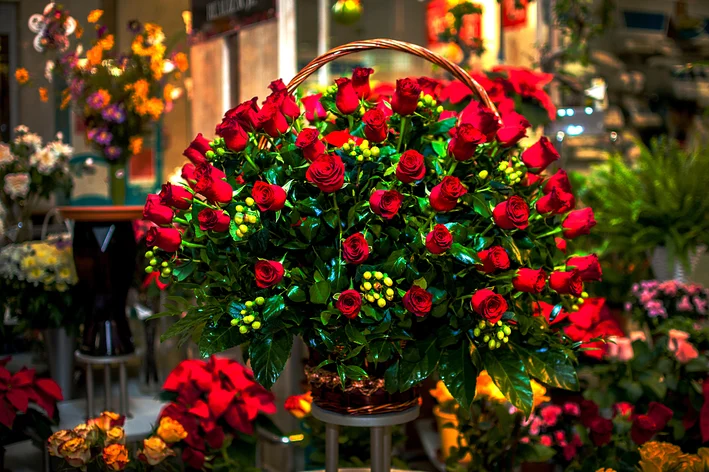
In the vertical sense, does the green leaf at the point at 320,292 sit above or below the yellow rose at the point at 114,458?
above

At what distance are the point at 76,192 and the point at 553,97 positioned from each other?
2.05 meters

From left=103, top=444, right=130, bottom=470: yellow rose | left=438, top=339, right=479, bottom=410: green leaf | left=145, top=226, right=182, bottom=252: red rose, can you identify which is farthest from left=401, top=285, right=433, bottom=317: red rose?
left=103, top=444, right=130, bottom=470: yellow rose

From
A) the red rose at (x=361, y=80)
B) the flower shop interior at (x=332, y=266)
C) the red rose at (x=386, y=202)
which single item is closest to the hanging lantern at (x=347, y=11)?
the flower shop interior at (x=332, y=266)

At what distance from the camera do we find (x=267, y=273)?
0.94 meters

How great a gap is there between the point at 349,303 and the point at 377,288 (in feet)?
0.16

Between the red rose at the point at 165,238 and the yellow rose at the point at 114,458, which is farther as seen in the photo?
the yellow rose at the point at 114,458

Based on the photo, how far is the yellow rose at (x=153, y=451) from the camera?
4.27 feet

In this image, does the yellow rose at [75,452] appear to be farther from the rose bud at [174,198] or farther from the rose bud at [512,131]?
the rose bud at [512,131]

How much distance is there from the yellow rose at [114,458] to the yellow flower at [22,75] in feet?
4.66

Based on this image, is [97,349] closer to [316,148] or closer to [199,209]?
[199,209]

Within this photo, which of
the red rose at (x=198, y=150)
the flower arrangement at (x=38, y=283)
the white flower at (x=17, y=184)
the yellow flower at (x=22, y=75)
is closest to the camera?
the red rose at (x=198, y=150)

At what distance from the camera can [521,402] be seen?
0.97 meters

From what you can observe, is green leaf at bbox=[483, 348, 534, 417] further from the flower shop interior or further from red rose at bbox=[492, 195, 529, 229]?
red rose at bbox=[492, 195, 529, 229]

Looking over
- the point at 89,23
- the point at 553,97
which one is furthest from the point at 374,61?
the point at 89,23
